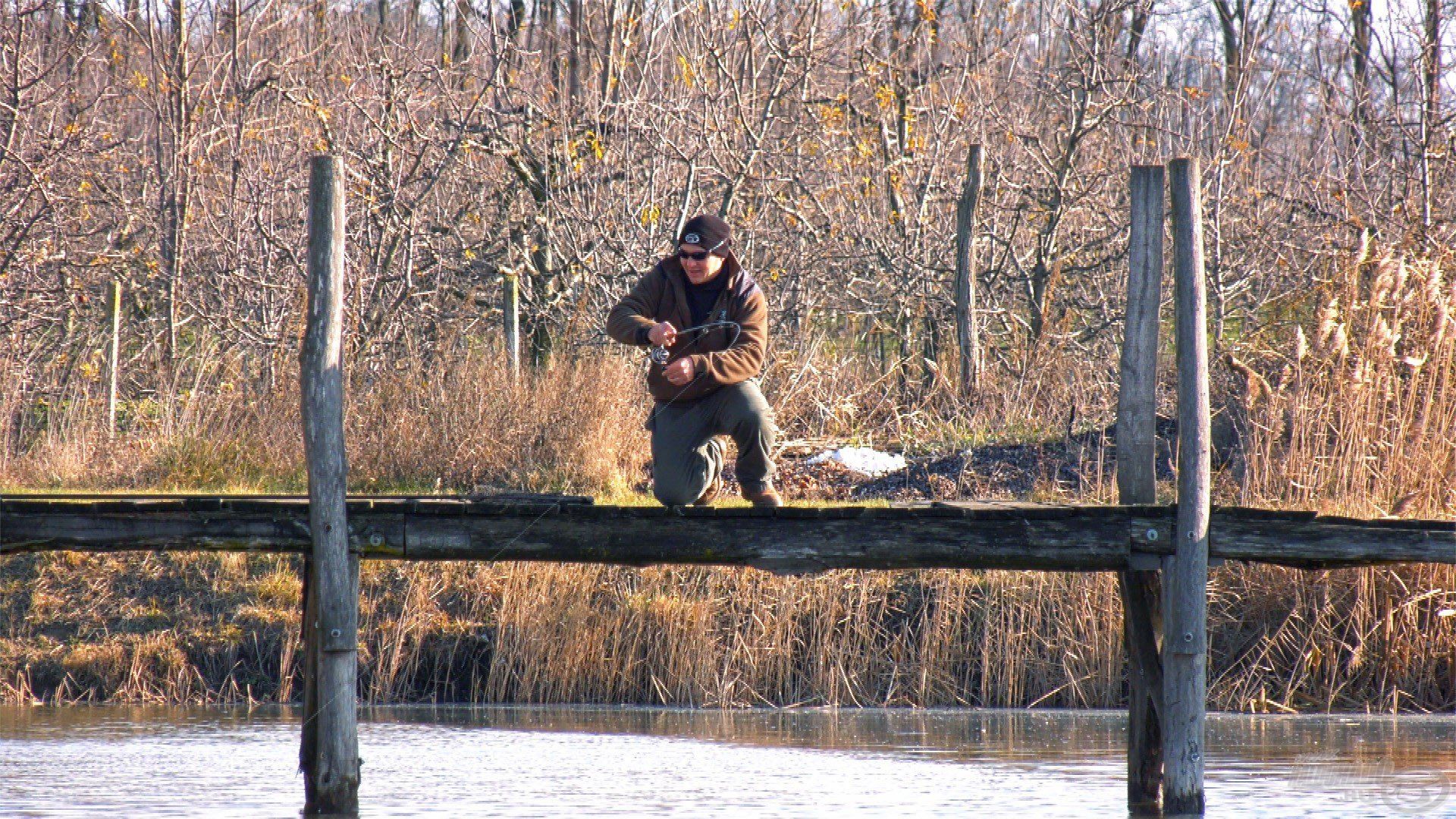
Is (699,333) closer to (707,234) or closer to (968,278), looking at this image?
(707,234)

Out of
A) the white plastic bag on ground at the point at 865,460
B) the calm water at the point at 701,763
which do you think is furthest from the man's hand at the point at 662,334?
the white plastic bag on ground at the point at 865,460

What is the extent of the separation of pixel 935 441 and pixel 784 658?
138 inches

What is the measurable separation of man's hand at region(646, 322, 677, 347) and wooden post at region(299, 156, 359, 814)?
1.27 meters

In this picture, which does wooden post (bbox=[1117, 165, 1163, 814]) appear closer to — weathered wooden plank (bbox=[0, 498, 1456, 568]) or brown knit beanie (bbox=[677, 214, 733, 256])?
weathered wooden plank (bbox=[0, 498, 1456, 568])

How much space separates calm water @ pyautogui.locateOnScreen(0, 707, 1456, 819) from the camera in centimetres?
765

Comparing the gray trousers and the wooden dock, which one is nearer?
the wooden dock

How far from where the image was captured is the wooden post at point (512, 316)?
13.1 meters

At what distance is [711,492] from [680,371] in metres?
3.87

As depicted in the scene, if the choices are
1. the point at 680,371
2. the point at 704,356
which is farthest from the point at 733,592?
the point at 680,371

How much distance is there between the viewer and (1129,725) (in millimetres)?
7613

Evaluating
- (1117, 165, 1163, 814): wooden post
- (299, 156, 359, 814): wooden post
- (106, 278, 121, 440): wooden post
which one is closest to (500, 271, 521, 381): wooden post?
(106, 278, 121, 440): wooden post

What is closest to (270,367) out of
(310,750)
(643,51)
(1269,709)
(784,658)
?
(643,51)

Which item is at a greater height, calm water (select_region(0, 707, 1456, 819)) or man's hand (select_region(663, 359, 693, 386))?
man's hand (select_region(663, 359, 693, 386))

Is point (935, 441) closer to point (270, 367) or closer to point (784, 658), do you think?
point (784, 658)
